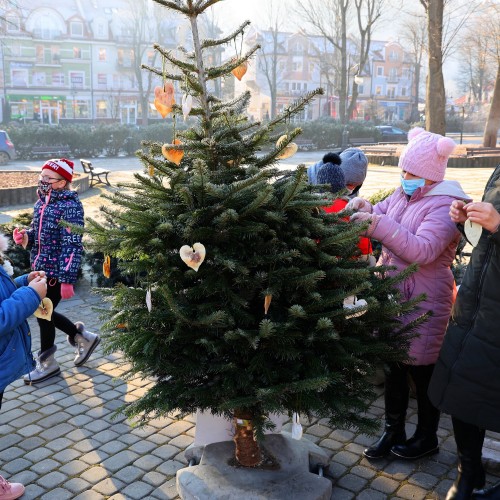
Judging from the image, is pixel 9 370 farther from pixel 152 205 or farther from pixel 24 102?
pixel 24 102

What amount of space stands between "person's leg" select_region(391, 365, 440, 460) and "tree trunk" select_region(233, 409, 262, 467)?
100 cm

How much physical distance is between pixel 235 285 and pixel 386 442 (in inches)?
67.9

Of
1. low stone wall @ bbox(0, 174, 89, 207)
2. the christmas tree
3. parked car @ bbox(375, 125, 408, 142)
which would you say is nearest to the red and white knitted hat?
the christmas tree

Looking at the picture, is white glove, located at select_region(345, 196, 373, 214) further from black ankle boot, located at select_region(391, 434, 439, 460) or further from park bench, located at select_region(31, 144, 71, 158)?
park bench, located at select_region(31, 144, 71, 158)

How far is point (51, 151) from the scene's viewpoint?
31875mm

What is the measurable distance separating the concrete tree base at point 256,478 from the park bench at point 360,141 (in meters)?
39.7

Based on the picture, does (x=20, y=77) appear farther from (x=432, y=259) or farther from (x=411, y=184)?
(x=432, y=259)

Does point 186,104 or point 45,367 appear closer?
point 186,104

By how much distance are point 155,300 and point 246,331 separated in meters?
0.50

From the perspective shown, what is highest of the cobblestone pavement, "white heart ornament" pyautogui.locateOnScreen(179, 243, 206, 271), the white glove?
the white glove

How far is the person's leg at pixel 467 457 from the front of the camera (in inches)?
122

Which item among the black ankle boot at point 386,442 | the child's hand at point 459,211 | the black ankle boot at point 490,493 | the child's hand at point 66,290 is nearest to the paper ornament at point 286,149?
the child's hand at point 459,211

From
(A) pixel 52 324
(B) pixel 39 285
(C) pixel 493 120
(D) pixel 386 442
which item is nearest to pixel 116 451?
(B) pixel 39 285

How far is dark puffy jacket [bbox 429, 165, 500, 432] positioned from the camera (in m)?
2.85
